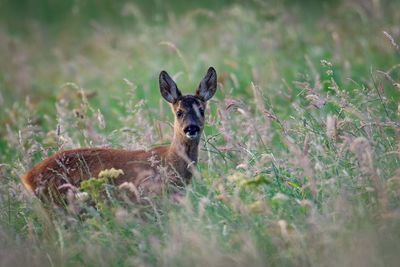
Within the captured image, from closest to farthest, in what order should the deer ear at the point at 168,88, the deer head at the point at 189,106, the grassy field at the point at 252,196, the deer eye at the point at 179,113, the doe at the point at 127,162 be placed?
1. the grassy field at the point at 252,196
2. the doe at the point at 127,162
3. the deer head at the point at 189,106
4. the deer eye at the point at 179,113
5. the deer ear at the point at 168,88

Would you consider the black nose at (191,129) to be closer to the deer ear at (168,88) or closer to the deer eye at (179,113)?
the deer eye at (179,113)

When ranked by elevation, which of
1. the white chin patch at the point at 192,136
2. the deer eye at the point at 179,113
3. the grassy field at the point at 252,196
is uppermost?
the deer eye at the point at 179,113

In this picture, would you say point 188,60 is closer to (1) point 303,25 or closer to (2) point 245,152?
A: (1) point 303,25

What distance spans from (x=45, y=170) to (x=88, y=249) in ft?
5.44

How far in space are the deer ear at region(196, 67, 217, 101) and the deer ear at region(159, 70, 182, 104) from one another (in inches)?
8.2

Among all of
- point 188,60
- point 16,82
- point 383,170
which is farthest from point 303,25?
point 383,170

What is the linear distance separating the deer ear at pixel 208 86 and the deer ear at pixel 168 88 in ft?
0.68

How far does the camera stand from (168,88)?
813 cm

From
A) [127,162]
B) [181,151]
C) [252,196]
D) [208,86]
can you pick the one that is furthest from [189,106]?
[252,196]

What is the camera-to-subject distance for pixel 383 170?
21.5 feet

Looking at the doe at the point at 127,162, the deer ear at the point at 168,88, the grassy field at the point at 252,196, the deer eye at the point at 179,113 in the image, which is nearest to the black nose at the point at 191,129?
the doe at the point at 127,162

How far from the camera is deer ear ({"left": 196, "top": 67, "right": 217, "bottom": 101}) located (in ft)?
26.8

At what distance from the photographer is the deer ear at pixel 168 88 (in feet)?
26.6

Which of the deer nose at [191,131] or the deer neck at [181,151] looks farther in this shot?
the deer neck at [181,151]
